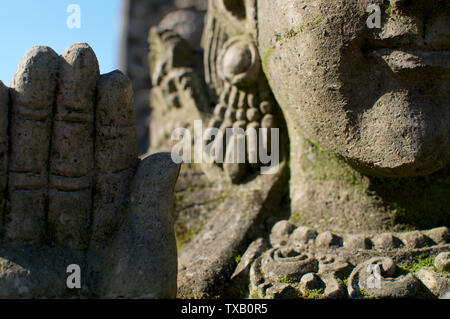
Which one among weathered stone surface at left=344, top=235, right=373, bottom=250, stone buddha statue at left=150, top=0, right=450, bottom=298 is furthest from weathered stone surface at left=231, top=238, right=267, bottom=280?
weathered stone surface at left=344, top=235, right=373, bottom=250

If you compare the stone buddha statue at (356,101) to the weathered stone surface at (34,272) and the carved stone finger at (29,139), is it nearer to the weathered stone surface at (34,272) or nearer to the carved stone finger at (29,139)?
the carved stone finger at (29,139)

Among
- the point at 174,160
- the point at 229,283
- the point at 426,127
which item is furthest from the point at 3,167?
the point at 426,127

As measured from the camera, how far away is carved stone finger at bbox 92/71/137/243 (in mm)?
1574

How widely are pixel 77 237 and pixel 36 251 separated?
0.12 meters

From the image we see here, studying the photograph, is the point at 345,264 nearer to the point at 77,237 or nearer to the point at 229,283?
the point at 229,283

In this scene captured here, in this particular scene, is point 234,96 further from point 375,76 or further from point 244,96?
point 375,76

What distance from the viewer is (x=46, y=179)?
154 centimetres

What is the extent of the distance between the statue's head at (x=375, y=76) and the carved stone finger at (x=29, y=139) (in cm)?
82

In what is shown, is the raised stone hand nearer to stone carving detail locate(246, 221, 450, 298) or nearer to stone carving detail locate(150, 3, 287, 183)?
stone carving detail locate(246, 221, 450, 298)

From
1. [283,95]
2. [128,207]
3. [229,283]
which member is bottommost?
[229,283]

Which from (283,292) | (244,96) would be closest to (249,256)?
(283,292)

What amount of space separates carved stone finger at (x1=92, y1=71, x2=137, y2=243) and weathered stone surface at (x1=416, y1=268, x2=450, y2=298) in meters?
0.96

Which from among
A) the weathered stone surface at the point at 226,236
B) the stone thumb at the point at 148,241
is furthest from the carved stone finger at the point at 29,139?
the weathered stone surface at the point at 226,236

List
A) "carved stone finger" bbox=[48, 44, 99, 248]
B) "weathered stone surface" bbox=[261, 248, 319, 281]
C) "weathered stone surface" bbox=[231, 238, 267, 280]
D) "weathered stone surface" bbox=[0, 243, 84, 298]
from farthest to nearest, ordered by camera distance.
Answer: "weathered stone surface" bbox=[231, 238, 267, 280], "weathered stone surface" bbox=[261, 248, 319, 281], "carved stone finger" bbox=[48, 44, 99, 248], "weathered stone surface" bbox=[0, 243, 84, 298]
